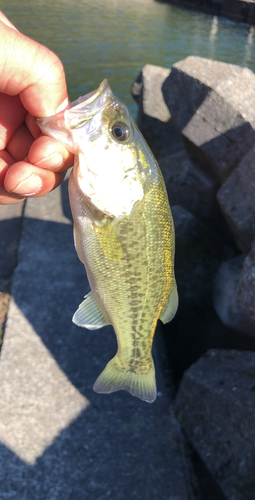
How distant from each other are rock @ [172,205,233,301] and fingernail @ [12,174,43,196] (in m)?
1.95

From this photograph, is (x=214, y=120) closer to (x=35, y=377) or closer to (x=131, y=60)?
(x=35, y=377)

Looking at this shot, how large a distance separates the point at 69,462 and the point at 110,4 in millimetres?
29676

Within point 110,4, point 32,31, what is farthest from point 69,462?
point 110,4

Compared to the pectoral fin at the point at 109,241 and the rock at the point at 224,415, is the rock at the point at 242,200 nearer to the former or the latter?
→ the rock at the point at 224,415

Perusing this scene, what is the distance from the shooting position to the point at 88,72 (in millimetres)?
12398

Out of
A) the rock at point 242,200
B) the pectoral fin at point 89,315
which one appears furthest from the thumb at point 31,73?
the rock at point 242,200

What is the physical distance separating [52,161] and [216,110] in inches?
87.5

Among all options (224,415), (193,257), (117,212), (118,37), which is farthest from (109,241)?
(118,37)

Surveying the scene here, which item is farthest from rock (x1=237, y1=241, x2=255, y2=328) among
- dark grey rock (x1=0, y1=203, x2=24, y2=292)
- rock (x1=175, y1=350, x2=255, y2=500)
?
dark grey rock (x1=0, y1=203, x2=24, y2=292)

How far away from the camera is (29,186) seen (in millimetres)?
1886

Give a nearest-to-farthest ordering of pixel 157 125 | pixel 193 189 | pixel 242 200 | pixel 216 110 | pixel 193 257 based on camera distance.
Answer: pixel 242 200 < pixel 216 110 < pixel 193 257 < pixel 193 189 < pixel 157 125

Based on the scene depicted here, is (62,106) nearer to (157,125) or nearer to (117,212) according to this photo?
(117,212)

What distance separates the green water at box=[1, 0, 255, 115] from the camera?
12.7 metres

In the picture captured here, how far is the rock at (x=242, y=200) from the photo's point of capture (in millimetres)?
2973
